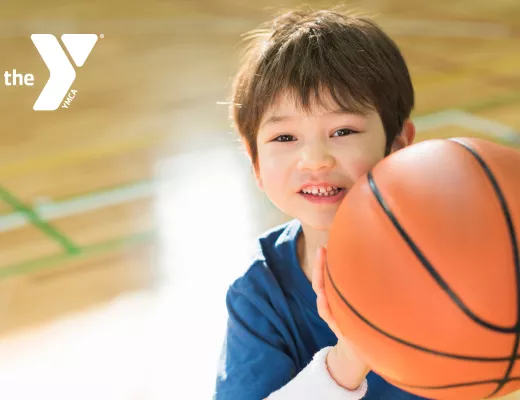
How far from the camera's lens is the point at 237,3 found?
4.96 meters

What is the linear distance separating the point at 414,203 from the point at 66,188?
2.04 metres

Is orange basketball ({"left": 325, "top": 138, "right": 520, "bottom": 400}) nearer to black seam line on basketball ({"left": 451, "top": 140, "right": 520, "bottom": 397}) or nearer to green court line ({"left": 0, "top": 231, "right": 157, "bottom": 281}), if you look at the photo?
black seam line on basketball ({"left": 451, "top": 140, "right": 520, "bottom": 397})

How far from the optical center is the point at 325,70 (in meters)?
1.22

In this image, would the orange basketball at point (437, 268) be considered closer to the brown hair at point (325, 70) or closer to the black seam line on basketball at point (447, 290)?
the black seam line on basketball at point (447, 290)

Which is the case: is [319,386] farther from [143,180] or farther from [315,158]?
[143,180]

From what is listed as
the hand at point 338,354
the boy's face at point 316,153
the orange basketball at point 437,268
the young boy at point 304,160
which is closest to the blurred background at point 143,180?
the young boy at point 304,160

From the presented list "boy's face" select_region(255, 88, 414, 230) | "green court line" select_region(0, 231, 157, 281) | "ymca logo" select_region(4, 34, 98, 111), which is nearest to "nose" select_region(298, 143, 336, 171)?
"boy's face" select_region(255, 88, 414, 230)

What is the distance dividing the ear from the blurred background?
0.89 metres

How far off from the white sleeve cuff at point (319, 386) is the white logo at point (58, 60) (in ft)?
8.59

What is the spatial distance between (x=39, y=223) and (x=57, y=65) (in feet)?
5.00

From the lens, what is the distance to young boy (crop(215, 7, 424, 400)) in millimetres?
1185

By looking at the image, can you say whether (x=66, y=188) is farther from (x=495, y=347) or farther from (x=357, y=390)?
(x=495, y=347)

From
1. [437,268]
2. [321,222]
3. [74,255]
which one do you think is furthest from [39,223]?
[437,268]

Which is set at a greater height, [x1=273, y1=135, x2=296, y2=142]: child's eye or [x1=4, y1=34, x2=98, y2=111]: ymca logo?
[x1=273, y1=135, x2=296, y2=142]: child's eye
